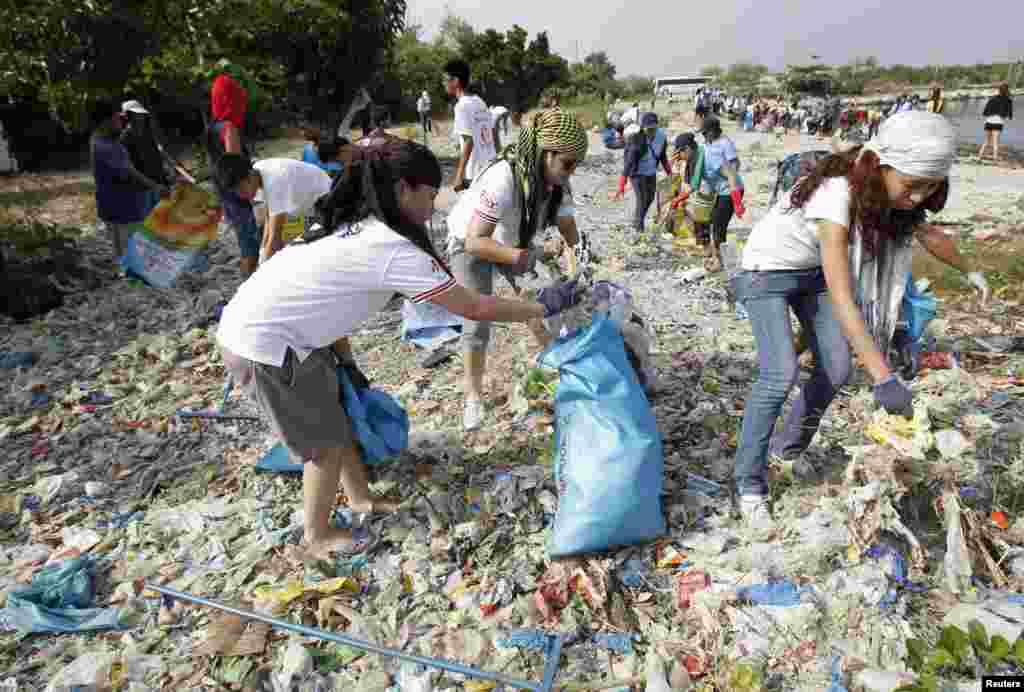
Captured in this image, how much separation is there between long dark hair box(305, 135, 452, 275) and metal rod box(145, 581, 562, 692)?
1252 mm

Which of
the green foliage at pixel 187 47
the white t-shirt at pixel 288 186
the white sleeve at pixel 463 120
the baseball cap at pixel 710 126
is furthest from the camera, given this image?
the baseball cap at pixel 710 126

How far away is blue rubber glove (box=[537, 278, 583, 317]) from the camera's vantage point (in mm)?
2363

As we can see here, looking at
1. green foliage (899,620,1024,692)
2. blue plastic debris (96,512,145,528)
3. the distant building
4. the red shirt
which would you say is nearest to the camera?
green foliage (899,620,1024,692)

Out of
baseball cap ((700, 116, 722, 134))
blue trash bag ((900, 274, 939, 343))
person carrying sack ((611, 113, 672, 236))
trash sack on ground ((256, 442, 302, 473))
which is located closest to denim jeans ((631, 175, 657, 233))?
person carrying sack ((611, 113, 672, 236))

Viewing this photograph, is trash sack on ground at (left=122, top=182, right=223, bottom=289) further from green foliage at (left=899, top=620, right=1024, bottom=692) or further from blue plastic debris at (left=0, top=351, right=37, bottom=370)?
green foliage at (left=899, top=620, right=1024, bottom=692)

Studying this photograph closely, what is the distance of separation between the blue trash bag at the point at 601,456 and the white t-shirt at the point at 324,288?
0.75 meters

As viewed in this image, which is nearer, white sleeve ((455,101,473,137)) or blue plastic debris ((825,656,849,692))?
blue plastic debris ((825,656,849,692))

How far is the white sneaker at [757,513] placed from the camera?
244cm

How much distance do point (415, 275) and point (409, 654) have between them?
1.25 metres

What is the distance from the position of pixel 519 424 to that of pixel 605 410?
105cm

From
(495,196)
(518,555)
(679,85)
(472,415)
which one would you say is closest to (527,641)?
(518,555)

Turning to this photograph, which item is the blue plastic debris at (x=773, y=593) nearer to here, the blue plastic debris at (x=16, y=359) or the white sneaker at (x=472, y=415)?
the white sneaker at (x=472, y=415)

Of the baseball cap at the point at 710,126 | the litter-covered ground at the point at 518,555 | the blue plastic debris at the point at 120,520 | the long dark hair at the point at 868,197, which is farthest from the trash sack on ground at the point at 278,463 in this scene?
the baseball cap at the point at 710,126

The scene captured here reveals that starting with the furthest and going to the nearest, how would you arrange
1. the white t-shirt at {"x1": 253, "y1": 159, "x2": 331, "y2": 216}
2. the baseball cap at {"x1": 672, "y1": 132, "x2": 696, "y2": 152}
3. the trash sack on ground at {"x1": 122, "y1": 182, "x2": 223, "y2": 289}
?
1. the baseball cap at {"x1": 672, "y1": 132, "x2": 696, "y2": 152}
2. the trash sack on ground at {"x1": 122, "y1": 182, "x2": 223, "y2": 289}
3. the white t-shirt at {"x1": 253, "y1": 159, "x2": 331, "y2": 216}
